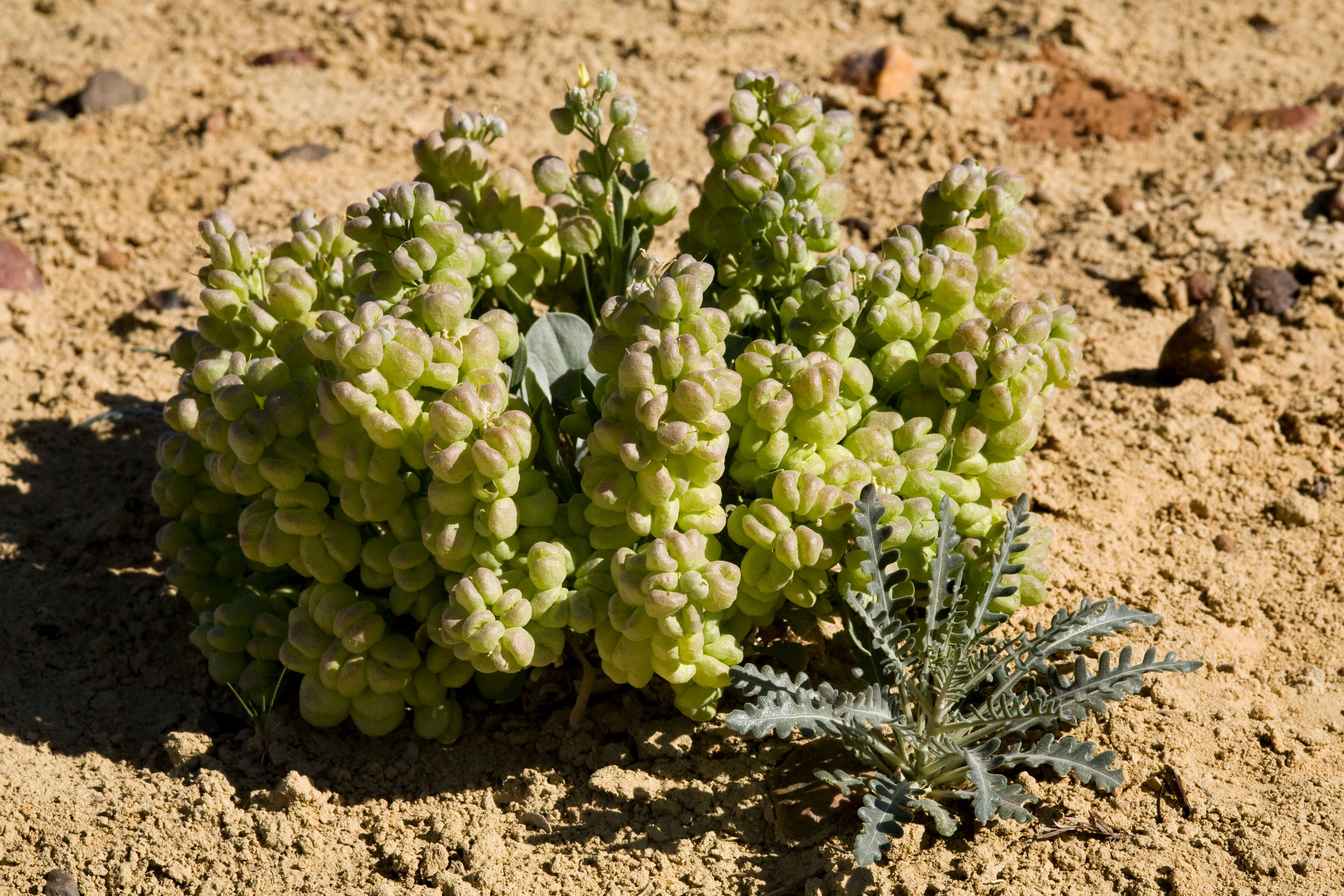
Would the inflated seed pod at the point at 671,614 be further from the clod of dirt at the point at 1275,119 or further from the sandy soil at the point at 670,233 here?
the clod of dirt at the point at 1275,119

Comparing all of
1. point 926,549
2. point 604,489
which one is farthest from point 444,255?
point 926,549

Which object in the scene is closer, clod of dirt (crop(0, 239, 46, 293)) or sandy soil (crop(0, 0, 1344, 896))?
sandy soil (crop(0, 0, 1344, 896))

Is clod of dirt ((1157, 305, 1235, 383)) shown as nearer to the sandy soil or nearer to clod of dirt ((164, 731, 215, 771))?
the sandy soil

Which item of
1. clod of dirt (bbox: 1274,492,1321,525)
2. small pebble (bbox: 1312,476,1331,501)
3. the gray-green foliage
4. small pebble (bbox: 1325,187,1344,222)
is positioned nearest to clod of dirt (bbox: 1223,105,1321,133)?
small pebble (bbox: 1325,187,1344,222)

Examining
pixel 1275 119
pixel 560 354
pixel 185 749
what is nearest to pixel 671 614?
pixel 560 354

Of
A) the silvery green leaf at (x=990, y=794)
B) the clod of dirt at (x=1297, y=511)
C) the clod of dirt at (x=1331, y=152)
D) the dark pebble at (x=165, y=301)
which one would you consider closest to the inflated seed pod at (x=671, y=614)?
the silvery green leaf at (x=990, y=794)

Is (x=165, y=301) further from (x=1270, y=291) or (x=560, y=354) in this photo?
(x=1270, y=291)

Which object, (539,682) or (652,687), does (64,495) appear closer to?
(539,682)
